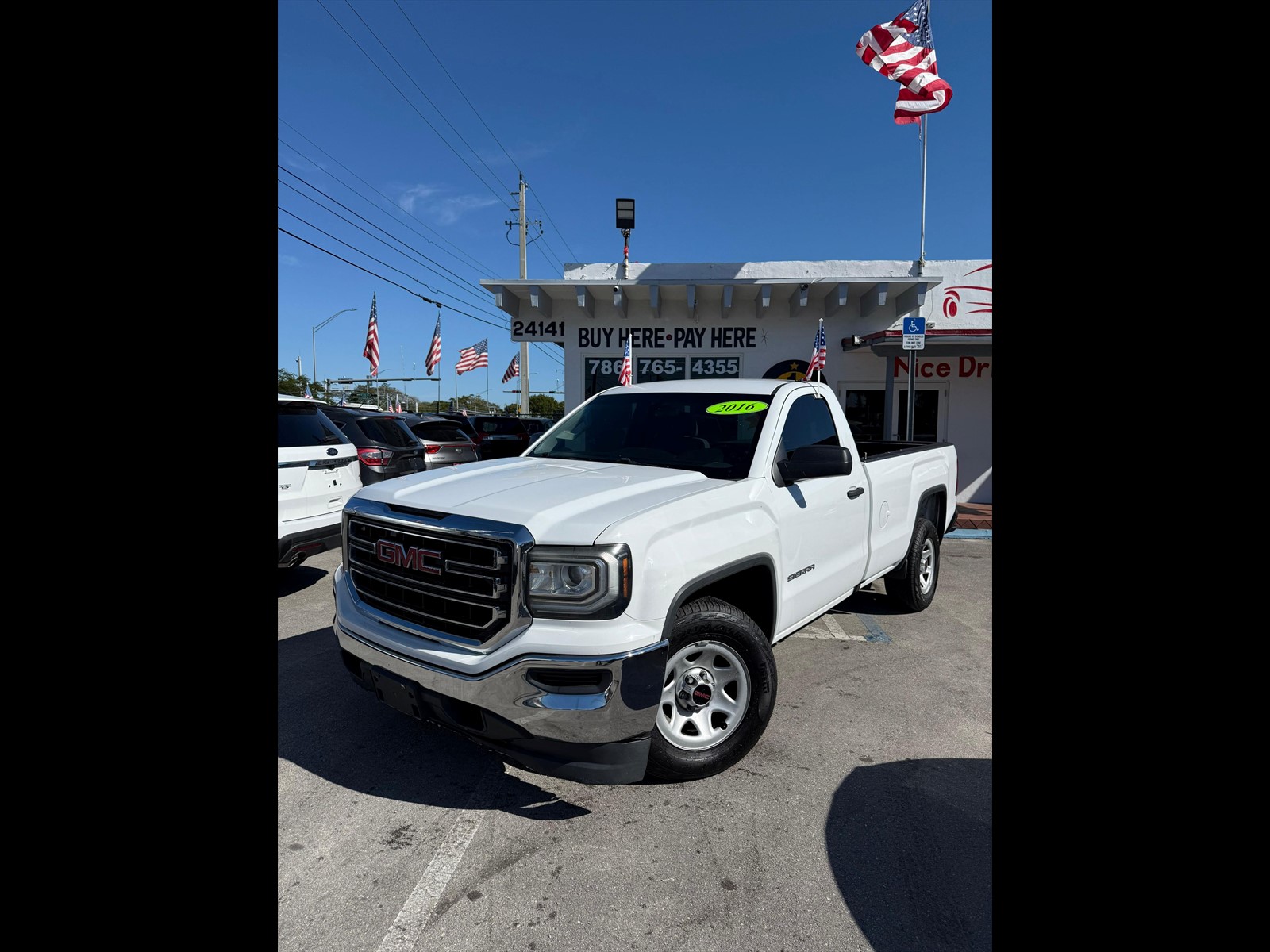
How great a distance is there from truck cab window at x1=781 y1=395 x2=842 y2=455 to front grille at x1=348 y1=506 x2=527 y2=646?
196 cm

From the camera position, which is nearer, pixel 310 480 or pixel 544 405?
pixel 310 480

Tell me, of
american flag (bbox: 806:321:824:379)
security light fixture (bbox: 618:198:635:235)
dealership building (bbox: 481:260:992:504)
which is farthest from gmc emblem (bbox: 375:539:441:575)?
security light fixture (bbox: 618:198:635:235)

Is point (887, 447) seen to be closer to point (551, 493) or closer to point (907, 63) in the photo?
point (551, 493)

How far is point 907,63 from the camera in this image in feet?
37.8

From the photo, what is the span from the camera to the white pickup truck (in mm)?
2537

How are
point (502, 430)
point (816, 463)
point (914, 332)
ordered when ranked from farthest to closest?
point (502, 430)
point (914, 332)
point (816, 463)

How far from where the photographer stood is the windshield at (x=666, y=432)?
151 inches

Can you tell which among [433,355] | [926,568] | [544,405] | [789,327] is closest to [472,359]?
[433,355]

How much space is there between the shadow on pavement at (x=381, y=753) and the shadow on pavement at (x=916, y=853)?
114cm

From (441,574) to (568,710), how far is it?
0.80m

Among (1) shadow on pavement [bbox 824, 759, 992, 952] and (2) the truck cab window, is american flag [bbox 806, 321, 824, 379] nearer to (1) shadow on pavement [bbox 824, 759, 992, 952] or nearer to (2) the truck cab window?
(2) the truck cab window

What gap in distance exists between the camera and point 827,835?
8.92 feet
